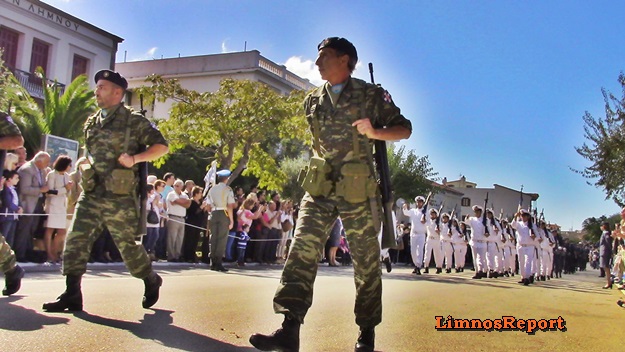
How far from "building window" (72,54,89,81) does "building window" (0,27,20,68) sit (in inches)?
148

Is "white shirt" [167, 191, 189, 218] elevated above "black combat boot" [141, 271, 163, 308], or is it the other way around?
"white shirt" [167, 191, 189, 218]

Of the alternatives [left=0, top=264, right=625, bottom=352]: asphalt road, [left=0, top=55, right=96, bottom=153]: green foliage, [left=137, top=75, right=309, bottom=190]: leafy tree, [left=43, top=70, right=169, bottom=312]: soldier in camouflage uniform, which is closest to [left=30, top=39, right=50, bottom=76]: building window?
[left=0, top=55, right=96, bottom=153]: green foliage

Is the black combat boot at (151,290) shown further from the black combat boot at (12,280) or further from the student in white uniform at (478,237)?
the student in white uniform at (478,237)

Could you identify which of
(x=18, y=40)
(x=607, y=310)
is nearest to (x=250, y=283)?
(x=607, y=310)

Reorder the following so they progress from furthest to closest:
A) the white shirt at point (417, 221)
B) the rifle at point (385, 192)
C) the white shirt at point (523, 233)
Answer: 1. the white shirt at point (417, 221)
2. the white shirt at point (523, 233)
3. the rifle at point (385, 192)

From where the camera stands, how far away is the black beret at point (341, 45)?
4348 mm

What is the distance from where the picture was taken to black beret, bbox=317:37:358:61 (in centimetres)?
435

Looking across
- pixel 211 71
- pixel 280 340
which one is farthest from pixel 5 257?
pixel 211 71

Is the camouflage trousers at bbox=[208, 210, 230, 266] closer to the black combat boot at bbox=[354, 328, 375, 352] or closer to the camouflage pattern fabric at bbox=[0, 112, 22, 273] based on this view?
the camouflage pattern fabric at bbox=[0, 112, 22, 273]

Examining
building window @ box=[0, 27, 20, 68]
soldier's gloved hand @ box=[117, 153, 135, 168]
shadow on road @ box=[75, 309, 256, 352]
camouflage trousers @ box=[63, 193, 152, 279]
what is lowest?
shadow on road @ box=[75, 309, 256, 352]

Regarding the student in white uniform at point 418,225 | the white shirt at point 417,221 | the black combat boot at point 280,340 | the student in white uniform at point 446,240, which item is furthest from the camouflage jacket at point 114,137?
the student in white uniform at point 446,240

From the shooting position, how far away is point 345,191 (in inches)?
163

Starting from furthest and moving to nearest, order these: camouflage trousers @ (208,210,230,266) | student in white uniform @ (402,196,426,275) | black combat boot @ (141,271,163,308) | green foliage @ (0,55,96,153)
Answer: green foliage @ (0,55,96,153) < student in white uniform @ (402,196,426,275) < camouflage trousers @ (208,210,230,266) < black combat boot @ (141,271,163,308)

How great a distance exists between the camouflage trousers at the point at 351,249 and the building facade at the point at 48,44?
32.0 meters
